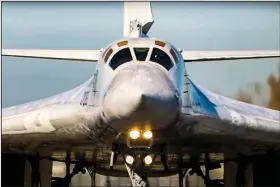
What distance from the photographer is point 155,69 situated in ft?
20.4

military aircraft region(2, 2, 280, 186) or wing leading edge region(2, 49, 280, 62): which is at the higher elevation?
wing leading edge region(2, 49, 280, 62)

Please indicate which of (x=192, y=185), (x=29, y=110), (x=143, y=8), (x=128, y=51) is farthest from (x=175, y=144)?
(x=192, y=185)

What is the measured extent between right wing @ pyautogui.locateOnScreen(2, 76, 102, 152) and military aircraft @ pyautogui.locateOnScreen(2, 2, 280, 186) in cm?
1

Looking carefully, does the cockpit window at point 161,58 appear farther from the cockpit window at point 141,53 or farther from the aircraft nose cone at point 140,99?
the aircraft nose cone at point 140,99

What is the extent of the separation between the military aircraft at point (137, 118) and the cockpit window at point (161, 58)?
1 centimetres

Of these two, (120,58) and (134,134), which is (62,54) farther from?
(134,134)

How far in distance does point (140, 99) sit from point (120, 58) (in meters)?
1.27

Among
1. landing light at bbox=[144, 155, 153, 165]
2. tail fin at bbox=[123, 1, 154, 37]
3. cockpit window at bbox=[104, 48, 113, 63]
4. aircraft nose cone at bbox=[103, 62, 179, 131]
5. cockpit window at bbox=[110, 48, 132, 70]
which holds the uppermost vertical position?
tail fin at bbox=[123, 1, 154, 37]

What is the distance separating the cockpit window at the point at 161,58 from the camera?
6.57 m

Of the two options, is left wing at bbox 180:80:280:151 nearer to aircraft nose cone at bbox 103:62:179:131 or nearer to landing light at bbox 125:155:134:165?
landing light at bbox 125:155:134:165

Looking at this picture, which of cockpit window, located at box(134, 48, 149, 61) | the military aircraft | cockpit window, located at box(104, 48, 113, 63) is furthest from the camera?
cockpit window, located at box(104, 48, 113, 63)

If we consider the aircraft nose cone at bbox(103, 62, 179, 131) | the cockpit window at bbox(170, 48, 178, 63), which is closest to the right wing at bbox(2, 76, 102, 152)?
the aircraft nose cone at bbox(103, 62, 179, 131)

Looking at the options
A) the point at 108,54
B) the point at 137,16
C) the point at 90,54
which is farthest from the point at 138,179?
the point at 137,16

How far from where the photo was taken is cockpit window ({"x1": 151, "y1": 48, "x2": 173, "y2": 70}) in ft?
21.5
